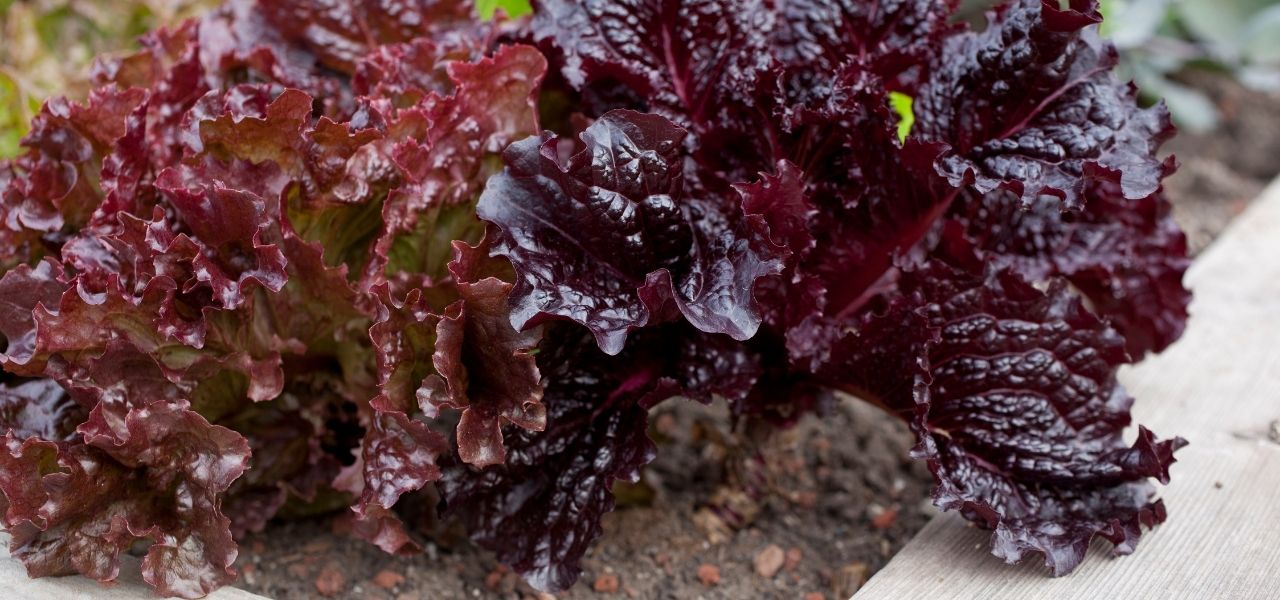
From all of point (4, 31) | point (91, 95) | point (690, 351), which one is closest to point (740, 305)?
point (690, 351)

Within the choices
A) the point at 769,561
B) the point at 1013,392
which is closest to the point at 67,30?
the point at 769,561

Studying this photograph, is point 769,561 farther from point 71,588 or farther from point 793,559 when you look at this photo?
point 71,588

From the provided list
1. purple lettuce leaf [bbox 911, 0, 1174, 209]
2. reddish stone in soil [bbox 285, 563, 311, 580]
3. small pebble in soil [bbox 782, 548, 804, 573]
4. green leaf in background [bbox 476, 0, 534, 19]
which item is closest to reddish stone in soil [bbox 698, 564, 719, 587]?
small pebble in soil [bbox 782, 548, 804, 573]

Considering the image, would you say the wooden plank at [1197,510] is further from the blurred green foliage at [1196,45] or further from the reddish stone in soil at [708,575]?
the blurred green foliage at [1196,45]

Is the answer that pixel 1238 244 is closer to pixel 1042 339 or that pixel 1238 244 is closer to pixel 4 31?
pixel 1042 339

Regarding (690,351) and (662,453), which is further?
(662,453)

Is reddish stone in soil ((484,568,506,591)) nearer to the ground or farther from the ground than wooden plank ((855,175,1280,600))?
nearer to the ground

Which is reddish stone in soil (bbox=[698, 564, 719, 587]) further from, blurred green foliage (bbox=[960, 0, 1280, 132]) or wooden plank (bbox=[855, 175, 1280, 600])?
blurred green foliage (bbox=[960, 0, 1280, 132])
